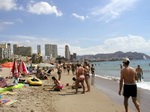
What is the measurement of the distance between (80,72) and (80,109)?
4.15 meters

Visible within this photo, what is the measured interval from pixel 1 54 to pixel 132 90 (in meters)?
170

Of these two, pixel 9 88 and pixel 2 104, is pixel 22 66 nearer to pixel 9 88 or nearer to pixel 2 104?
pixel 9 88

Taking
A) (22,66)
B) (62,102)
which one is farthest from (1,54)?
(62,102)

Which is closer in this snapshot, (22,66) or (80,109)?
(80,109)

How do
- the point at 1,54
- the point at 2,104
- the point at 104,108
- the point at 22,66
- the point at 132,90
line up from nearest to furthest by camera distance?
the point at 132,90 < the point at 2,104 < the point at 104,108 < the point at 22,66 < the point at 1,54

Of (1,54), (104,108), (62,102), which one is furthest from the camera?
(1,54)

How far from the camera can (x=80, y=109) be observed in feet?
28.9

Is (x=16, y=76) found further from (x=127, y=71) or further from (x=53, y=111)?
(x=127, y=71)

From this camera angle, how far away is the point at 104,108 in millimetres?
9211

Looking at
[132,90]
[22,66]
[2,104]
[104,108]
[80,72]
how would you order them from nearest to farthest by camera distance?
1. [132,90]
2. [2,104]
3. [104,108]
4. [80,72]
5. [22,66]

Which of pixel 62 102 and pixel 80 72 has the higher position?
pixel 80 72

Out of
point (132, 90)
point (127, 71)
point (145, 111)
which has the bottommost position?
point (145, 111)

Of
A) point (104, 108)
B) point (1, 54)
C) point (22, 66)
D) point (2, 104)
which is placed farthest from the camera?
point (1, 54)

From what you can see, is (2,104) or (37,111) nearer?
(37,111)
